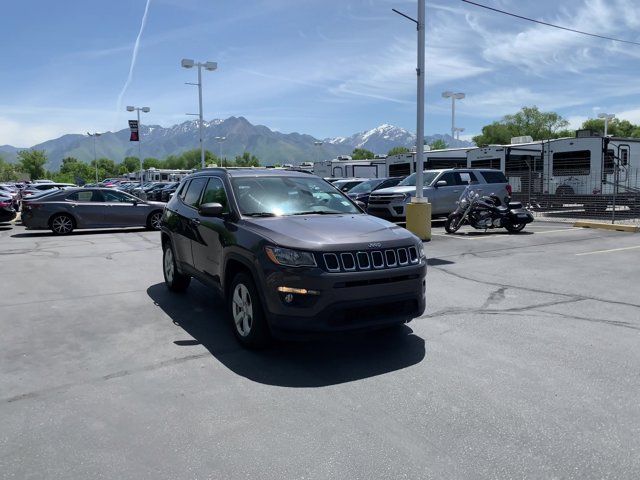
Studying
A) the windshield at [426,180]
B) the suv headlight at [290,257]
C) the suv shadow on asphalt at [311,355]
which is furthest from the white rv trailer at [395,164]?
the suv headlight at [290,257]

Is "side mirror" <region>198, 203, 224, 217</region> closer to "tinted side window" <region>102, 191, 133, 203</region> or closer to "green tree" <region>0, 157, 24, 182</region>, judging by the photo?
"tinted side window" <region>102, 191, 133, 203</region>

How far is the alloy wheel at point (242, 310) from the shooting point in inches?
192

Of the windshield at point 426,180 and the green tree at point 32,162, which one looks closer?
the windshield at point 426,180

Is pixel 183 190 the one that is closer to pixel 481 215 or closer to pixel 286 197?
pixel 286 197

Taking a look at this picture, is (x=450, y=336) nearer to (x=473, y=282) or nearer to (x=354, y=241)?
(x=354, y=241)

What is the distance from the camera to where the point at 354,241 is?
4.54 metres

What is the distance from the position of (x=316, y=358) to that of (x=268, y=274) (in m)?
0.92

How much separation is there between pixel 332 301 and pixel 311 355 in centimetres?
80

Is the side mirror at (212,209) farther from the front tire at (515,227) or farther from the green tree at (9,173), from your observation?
the green tree at (9,173)

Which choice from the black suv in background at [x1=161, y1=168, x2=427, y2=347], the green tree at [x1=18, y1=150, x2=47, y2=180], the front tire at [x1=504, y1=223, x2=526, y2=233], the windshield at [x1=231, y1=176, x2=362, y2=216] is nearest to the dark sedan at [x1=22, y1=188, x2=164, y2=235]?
the front tire at [x1=504, y1=223, x2=526, y2=233]

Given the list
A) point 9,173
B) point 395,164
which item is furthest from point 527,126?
point 9,173

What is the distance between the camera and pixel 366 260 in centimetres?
451

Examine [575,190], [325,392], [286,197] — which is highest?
[286,197]

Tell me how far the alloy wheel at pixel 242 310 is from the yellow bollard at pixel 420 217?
27.1 feet
